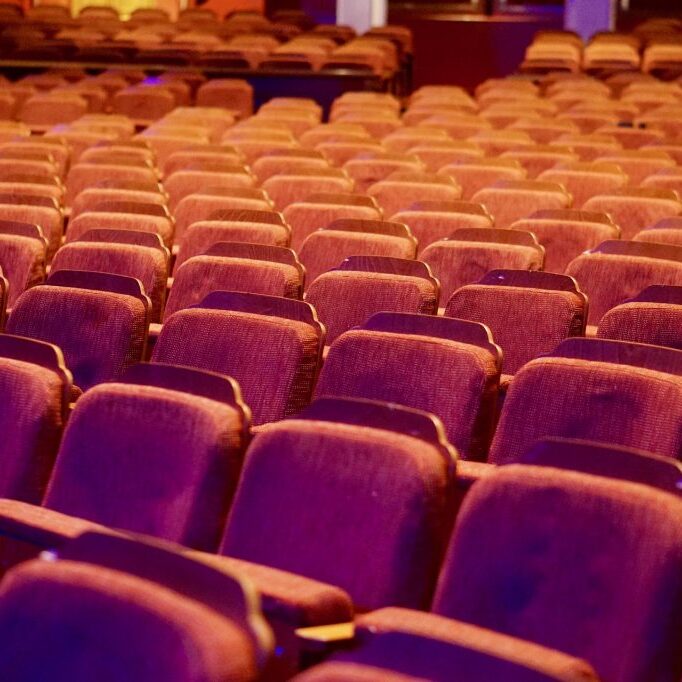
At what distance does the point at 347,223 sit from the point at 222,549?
93 centimetres

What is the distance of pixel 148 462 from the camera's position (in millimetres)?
783

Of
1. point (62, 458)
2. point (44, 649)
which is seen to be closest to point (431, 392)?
point (62, 458)

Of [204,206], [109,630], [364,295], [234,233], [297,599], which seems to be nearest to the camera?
[109,630]

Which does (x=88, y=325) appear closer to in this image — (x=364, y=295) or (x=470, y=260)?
(x=364, y=295)

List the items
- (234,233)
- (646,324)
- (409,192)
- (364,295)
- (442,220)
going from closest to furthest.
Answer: (646,324) < (364,295) < (234,233) < (442,220) < (409,192)

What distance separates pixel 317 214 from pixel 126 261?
434mm

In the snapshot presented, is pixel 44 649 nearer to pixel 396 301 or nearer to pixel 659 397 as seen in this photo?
pixel 659 397

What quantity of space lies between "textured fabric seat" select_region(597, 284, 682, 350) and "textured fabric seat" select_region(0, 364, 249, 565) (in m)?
0.45

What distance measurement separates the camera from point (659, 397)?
86cm

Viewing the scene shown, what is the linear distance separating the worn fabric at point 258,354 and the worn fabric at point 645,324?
11.2 inches

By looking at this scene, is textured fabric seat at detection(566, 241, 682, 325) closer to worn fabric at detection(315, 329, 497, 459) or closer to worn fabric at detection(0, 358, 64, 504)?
worn fabric at detection(315, 329, 497, 459)

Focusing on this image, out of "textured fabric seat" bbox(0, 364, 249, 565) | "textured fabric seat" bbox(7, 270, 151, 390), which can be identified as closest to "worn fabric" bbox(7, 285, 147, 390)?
"textured fabric seat" bbox(7, 270, 151, 390)

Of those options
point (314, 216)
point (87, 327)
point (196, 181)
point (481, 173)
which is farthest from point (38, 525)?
point (481, 173)

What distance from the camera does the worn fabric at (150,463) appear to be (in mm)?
755
